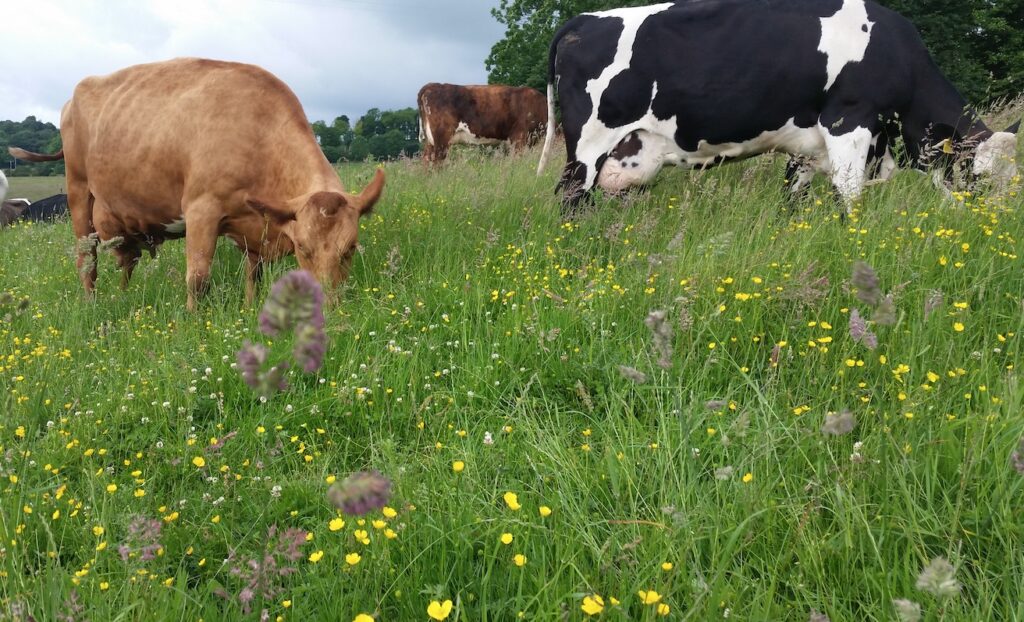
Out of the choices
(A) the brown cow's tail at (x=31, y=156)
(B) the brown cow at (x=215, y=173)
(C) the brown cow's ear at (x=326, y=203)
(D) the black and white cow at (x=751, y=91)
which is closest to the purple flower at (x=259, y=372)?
(B) the brown cow at (x=215, y=173)

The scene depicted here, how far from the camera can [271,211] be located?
14.5 ft

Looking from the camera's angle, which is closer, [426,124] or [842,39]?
[842,39]

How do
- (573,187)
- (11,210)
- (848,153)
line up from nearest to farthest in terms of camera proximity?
1. (848,153)
2. (573,187)
3. (11,210)

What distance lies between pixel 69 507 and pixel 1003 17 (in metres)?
28.0

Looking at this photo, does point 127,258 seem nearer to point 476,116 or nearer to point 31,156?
point 31,156

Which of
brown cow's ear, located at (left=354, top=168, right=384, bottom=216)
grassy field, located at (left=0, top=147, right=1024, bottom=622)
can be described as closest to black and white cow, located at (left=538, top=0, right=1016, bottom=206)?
grassy field, located at (left=0, top=147, right=1024, bottom=622)

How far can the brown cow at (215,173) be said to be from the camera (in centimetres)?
438

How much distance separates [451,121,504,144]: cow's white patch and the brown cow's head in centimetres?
1153

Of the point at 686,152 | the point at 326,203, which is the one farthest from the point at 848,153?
the point at 326,203

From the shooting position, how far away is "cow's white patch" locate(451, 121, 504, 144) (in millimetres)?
15453

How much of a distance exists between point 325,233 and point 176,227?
207 cm

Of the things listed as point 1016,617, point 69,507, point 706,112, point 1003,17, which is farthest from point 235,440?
point 1003,17

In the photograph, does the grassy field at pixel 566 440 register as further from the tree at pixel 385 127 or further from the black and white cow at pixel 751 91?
the tree at pixel 385 127

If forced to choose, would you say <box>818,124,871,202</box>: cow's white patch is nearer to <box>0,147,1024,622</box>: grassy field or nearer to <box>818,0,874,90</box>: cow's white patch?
<box>818,0,874,90</box>: cow's white patch
